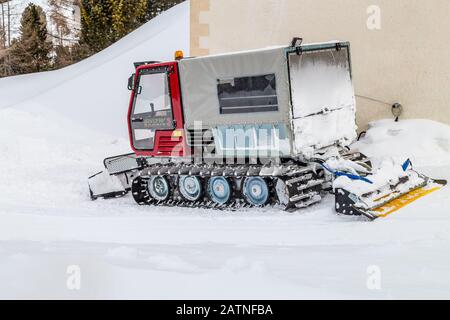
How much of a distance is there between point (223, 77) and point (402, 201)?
2.96 meters

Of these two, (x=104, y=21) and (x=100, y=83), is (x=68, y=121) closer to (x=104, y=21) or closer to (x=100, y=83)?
(x=100, y=83)

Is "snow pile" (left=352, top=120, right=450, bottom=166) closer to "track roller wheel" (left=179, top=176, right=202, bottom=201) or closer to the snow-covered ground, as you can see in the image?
the snow-covered ground

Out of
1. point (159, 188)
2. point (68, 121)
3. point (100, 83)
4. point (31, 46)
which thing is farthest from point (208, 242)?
point (31, 46)

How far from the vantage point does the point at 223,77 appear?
834cm

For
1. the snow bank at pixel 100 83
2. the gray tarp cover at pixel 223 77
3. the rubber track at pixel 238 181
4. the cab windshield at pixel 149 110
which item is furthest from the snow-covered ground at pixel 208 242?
the snow bank at pixel 100 83

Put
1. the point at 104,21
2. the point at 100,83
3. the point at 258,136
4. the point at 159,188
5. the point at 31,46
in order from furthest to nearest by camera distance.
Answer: the point at 31,46 < the point at 104,21 < the point at 100,83 < the point at 159,188 < the point at 258,136

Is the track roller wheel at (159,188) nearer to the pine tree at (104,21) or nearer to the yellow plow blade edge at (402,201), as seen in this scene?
the yellow plow blade edge at (402,201)

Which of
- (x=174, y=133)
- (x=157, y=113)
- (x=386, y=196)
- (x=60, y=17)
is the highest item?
(x=60, y=17)

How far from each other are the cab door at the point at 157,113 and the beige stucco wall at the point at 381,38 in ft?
12.4

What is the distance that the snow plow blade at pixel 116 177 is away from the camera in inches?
389

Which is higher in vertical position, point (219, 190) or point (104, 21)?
point (104, 21)

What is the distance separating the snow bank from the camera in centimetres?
1636

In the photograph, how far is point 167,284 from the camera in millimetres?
4645

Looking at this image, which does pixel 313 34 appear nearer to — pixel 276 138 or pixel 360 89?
pixel 360 89
